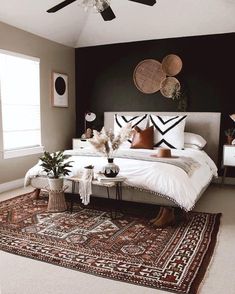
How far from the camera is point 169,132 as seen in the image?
4742 millimetres

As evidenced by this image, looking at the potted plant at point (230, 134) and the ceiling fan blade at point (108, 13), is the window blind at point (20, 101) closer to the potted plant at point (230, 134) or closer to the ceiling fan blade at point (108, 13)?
the ceiling fan blade at point (108, 13)

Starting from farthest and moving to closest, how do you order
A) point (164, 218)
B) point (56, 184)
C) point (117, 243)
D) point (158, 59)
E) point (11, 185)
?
point (158, 59), point (11, 185), point (56, 184), point (164, 218), point (117, 243)

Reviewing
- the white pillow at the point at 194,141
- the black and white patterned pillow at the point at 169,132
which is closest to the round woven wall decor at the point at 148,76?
the black and white patterned pillow at the point at 169,132

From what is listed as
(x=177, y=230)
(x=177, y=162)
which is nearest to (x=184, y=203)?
(x=177, y=230)

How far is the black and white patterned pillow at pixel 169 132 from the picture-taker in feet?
15.4

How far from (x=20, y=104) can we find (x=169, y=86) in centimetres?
259

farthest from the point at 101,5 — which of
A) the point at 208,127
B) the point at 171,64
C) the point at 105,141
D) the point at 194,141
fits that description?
the point at 208,127

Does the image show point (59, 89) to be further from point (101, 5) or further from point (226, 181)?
point (226, 181)

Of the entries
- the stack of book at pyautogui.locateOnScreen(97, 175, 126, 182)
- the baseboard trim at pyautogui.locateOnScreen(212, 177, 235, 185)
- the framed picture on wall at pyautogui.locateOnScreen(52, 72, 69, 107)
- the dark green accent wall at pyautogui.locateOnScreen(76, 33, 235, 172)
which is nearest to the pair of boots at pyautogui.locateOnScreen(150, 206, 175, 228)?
the stack of book at pyautogui.locateOnScreen(97, 175, 126, 182)

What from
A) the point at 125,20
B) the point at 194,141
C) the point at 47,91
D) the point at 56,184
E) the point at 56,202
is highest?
the point at 125,20

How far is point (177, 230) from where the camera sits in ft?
10.2

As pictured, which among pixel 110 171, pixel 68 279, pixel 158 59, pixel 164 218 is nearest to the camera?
pixel 68 279

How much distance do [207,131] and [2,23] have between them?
3668mm

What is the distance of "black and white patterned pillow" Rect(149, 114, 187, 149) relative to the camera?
4703mm
